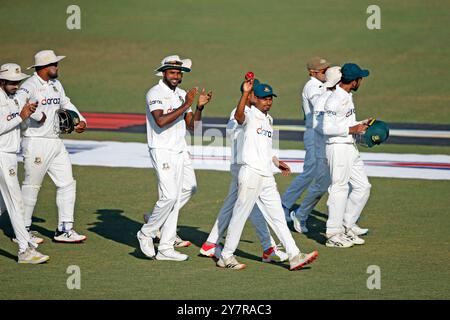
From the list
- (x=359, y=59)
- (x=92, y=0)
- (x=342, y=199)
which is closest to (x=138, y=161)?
(x=342, y=199)

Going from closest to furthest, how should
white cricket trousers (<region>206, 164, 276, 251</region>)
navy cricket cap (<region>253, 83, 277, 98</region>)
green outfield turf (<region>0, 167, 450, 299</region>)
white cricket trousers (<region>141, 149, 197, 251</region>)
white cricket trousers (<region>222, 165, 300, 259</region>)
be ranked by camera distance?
green outfield turf (<region>0, 167, 450, 299</region>)
navy cricket cap (<region>253, 83, 277, 98</region>)
white cricket trousers (<region>222, 165, 300, 259</region>)
white cricket trousers (<region>141, 149, 197, 251</region>)
white cricket trousers (<region>206, 164, 276, 251</region>)

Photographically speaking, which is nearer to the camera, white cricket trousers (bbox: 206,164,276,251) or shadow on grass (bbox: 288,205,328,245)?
white cricket trousers (bbox: 206,164,276,251)

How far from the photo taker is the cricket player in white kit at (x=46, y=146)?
41.2 ft

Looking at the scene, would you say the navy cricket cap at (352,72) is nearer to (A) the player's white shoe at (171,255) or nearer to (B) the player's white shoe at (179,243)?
(B) the player's white shoe at (179,243)

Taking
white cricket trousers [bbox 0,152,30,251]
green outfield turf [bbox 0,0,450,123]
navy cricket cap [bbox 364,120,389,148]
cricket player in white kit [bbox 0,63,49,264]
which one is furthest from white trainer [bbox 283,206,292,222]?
green outfield turf [bbox 0,0,450,123]

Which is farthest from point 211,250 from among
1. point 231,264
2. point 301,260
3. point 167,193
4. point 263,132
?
point 263,132

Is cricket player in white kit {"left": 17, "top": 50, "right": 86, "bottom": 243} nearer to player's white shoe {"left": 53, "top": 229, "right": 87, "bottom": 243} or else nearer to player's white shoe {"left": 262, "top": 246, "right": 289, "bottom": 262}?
player's white shoe {"left": 53, "top": 229, "right": 87, "bottom": 243}

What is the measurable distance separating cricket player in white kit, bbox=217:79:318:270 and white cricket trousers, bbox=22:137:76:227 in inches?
98.7

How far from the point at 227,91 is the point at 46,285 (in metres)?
18.2

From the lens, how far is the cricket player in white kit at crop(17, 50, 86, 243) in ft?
41.2

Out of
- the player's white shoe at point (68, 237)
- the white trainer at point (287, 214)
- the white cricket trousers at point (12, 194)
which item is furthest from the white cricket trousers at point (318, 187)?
the white cricket trousers at point (12, 194)

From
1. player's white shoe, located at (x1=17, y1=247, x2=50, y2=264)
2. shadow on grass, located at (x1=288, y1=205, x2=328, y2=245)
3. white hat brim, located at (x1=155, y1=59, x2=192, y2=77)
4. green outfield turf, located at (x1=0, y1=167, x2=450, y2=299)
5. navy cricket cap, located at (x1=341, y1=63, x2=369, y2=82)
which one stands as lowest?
shadow on grass, located at (x1=288, y1=205, x2=328, y2=245)

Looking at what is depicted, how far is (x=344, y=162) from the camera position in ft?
41.8

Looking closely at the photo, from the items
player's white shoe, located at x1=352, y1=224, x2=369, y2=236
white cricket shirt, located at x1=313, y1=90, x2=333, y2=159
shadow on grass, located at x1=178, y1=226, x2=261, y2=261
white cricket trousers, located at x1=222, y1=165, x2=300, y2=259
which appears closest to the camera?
white cricket trousers, located at x1=222, y1=165, x2=300, y2=259
